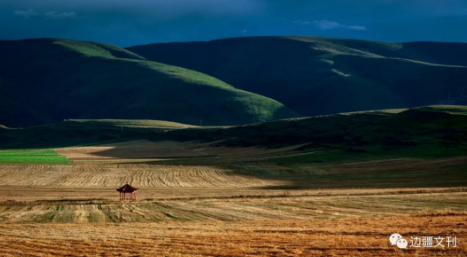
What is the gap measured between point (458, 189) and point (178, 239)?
30.6m

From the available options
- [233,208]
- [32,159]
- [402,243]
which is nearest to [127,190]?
[233,208]

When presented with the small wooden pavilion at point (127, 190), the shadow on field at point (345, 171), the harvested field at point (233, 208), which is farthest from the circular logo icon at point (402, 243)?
the shadow on field at point (345, 171)

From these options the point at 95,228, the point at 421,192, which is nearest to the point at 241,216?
the point at 95,228

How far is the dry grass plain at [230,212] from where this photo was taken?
23.5 m

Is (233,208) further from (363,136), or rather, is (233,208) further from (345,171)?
(363,136)

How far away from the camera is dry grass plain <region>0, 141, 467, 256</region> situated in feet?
77.0

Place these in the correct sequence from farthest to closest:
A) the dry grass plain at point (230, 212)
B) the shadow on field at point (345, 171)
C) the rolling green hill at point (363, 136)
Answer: the rolling green hill at point (363, 136), the shadow on field at point (345, 171), the dry grass plain at point (230, 212)

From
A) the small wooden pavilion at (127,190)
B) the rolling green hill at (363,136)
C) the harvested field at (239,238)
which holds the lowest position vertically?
the harvested field at (239,238)

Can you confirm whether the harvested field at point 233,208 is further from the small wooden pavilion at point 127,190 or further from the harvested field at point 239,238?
the harvested field at point 239,238

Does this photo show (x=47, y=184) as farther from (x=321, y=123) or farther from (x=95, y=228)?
(x=321, y=123)

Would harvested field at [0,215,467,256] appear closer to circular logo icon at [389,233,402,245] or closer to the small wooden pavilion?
circular logo icon at [389,233,402,245]

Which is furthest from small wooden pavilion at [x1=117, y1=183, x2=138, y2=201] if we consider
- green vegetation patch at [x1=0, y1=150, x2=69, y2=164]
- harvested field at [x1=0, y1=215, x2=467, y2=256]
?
green vegetation patch at [x1=0, y1=150, x2=69, y2=164]

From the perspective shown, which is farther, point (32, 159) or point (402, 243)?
point (32, 159)

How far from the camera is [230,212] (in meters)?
38.5
